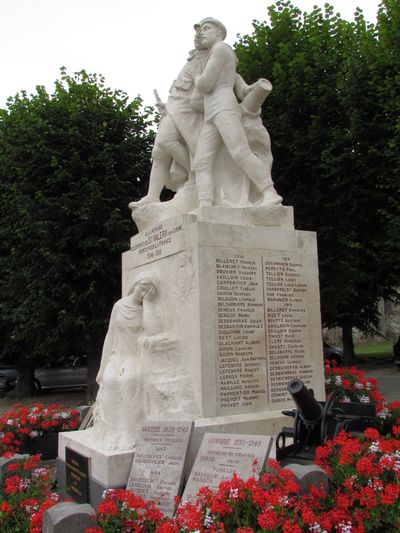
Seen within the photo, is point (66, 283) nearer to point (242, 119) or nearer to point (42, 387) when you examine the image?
point (242, 119)

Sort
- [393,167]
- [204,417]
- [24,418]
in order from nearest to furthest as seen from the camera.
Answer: [204,417], [24,418], [393,167]

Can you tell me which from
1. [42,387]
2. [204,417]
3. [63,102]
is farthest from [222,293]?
[42,387]

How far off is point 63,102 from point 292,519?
1330 cm

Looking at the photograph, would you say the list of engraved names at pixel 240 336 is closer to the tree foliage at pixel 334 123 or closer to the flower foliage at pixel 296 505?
the flower foliage at pixel 296 505

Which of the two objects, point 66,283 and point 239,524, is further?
point 66,283

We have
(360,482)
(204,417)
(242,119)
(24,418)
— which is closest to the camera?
(360,482)

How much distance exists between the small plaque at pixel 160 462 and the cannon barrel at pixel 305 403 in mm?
947

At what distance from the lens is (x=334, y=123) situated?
13602mm

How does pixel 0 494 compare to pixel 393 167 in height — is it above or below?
below

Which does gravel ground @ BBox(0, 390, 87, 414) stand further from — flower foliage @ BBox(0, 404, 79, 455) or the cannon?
the cannon

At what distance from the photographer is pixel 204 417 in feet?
17.0

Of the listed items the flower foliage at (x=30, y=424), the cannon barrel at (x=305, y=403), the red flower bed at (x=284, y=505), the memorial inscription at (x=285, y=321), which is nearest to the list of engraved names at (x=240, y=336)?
the memorial inscription at (x=285, y=321)

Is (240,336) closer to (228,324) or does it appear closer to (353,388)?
(228,324)

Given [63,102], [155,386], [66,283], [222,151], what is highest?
[63,102]
